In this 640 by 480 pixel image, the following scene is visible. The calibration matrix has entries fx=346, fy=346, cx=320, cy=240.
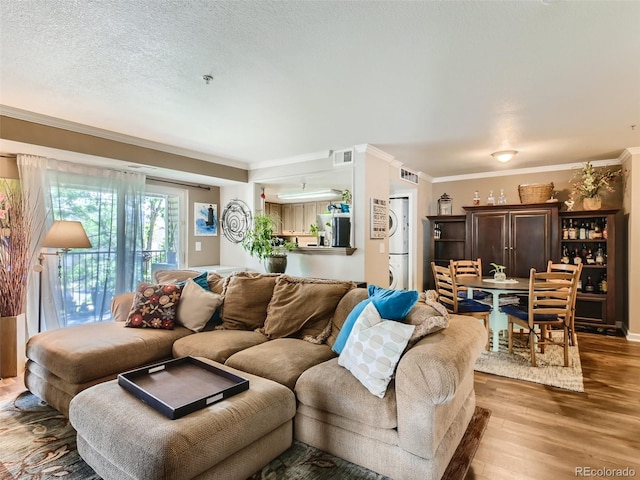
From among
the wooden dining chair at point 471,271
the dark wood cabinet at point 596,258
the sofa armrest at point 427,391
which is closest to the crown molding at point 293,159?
the wooden dining chair at point 471,271

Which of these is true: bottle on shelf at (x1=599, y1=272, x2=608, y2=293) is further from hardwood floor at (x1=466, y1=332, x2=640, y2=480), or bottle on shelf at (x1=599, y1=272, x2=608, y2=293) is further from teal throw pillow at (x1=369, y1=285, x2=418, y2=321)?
teal throw pillow at (x1=369, y1=285, x2=418, y2=321)

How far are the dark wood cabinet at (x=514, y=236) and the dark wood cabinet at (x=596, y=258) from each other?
214 millimetres

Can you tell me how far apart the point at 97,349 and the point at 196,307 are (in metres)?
0.83

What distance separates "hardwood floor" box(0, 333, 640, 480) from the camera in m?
1.99

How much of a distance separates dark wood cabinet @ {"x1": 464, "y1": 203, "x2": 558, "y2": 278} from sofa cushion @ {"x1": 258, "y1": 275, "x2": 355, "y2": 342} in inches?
139

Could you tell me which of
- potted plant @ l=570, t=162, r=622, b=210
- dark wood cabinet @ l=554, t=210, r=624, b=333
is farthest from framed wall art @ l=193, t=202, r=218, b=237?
potted plant @ l=570, t=162, r=622, b=210

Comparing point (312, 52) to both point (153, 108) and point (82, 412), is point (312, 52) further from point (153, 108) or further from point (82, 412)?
point (82, 412)

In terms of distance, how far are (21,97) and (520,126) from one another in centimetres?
451

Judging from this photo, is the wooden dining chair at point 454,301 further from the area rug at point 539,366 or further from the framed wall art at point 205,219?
the framed wall art at point 205,219

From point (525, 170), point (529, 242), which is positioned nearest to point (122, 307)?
point (529, 242)

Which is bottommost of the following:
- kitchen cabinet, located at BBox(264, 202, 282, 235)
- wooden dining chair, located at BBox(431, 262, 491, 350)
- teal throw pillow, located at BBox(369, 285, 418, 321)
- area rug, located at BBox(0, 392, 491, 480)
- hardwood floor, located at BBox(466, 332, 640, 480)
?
hardwood floor, located at BBox(466, 332, 640, 480)

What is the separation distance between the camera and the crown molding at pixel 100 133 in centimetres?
310

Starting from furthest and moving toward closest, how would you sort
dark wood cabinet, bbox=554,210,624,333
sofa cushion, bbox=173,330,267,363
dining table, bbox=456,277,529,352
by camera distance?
1. dark wood cabinet, bbox=554,210,624,333
2. dining table, bbox=456,277,529,352
3. sofa cushion, bbox=173,330,267,363

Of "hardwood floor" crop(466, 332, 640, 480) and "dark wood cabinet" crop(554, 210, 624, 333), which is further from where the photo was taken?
"dark wood cabinet" crop(554, 210, 624, 333)
